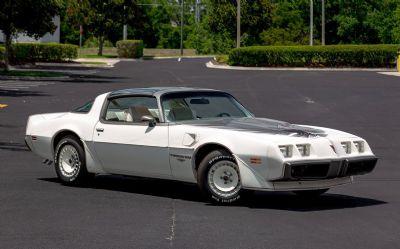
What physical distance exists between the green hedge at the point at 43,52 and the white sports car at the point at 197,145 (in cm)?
5553

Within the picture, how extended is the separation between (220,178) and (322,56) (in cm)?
5398

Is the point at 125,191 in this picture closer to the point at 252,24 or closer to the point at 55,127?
the point at 55,127

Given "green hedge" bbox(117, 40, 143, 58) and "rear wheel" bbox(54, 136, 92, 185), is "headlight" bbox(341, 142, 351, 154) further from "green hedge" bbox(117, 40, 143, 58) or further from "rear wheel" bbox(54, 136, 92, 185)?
"green hedge" bbox(117, 40, 143, 58)

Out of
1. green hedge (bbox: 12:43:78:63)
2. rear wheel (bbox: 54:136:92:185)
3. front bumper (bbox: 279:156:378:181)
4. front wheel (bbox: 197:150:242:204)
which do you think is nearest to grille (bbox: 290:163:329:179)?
front bumper (bbox: 279:156:378:181)

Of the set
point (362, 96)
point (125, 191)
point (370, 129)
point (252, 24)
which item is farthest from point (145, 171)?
point (252, 24)

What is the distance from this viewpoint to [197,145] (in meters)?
10.6

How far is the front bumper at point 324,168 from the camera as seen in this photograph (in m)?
9.92

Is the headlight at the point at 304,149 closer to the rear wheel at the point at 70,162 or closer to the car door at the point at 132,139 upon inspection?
the car door at the point at 132,139

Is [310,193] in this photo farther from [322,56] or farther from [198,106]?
[322,56]

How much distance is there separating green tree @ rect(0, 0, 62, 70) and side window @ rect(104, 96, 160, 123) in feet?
112

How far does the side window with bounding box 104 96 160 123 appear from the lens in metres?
11.5

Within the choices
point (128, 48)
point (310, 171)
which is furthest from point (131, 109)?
point (128, 48)

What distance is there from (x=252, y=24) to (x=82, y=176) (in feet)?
246

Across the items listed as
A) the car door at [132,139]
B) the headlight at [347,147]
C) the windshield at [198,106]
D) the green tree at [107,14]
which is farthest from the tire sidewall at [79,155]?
the green tree at [107,14]
